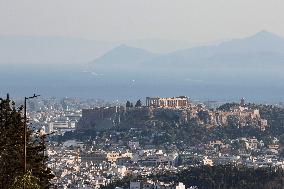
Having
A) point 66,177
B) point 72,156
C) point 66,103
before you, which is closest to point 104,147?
point 72,156

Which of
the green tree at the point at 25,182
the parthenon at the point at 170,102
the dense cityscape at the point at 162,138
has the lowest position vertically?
the dense cityscape at the point at 162,138

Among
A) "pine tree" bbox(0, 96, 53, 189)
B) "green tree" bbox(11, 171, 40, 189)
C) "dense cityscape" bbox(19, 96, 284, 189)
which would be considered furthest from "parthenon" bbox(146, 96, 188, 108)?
"green tree" bbox(11, 171, 40, 189)

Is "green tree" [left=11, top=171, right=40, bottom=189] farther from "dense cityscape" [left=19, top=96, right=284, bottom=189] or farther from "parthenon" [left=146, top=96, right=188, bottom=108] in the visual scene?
"parthenon" [left=146, top=96, right=188, bottom=108]

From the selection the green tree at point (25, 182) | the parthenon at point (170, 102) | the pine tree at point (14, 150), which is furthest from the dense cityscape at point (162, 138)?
the green tree at point (25, 182)

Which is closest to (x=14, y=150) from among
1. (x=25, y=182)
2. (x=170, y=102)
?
(x=25, y=182)

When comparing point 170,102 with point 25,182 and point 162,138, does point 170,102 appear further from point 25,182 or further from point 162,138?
point 25,182

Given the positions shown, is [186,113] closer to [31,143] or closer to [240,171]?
[240,171]

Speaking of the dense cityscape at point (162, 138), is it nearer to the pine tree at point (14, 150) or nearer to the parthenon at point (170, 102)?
the parthenon at point (170, 102)

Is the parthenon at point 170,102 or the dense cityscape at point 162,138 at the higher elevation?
the parthenon at point 170,102
